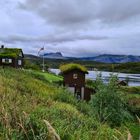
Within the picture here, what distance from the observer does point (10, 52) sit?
8456cm

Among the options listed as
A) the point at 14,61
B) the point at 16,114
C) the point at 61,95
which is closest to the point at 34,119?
the point at 16,114

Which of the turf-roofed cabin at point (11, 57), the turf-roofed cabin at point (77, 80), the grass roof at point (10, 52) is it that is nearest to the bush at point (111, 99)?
the turf-roofed cabin at point (77, 80)

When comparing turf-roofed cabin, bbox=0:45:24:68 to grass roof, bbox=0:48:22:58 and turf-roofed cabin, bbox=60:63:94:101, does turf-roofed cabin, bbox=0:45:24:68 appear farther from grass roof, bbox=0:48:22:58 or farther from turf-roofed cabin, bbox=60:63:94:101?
turf-roofed cabin, bbox=60:63:94:101

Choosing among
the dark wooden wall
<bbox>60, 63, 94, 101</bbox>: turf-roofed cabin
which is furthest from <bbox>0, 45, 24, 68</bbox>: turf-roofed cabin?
the dark wooden wall

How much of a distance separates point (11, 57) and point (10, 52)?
109 inches

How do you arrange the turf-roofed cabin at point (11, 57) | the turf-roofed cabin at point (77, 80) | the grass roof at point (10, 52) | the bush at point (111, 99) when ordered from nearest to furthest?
the bush at point (111, 99) → the turf-roofed cabin at point (77, 80) → the turf-roofed cabin at point (11, 57) → the grass roof at point (10, 52)

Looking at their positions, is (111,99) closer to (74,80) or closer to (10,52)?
(74,80)

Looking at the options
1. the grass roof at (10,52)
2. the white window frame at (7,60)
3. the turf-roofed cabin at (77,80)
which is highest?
the grass roof at (10,52)

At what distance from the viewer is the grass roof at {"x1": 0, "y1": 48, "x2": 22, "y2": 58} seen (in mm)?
82750

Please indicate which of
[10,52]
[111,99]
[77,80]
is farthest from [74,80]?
[111,99]

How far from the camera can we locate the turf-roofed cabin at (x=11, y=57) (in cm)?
8250

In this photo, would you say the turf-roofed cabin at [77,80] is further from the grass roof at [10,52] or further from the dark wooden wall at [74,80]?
the grass roof at [10,52]

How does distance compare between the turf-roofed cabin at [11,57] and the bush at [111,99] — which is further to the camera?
the turf-roofed cabin at [11,57]

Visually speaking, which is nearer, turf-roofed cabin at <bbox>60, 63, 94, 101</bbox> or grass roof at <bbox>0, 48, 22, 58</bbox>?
turf-roofed cabin at <bbox>60, 63, 94, 101</bbox>
